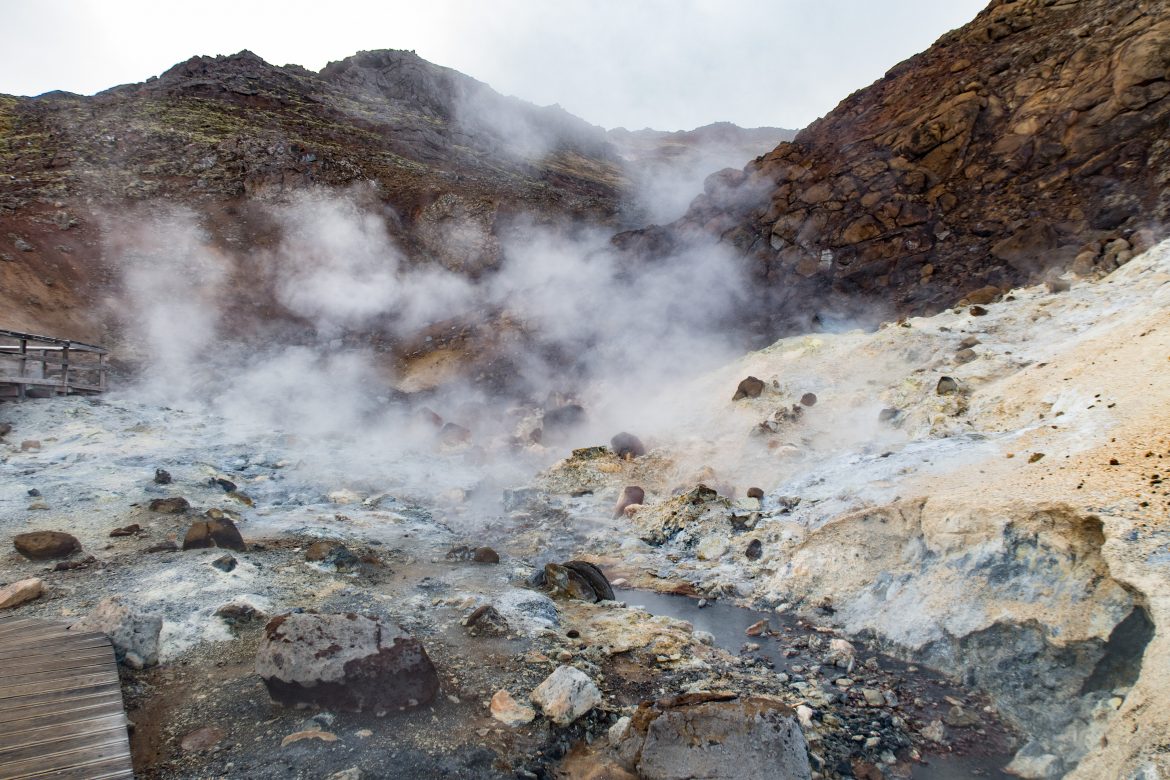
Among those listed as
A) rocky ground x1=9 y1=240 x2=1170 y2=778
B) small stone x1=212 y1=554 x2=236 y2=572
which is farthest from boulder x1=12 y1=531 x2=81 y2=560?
small stone x1=212 y1=554 x2=236 y2=572

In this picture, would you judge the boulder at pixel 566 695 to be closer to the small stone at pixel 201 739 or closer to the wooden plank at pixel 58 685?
the small stone at pixel 201 739

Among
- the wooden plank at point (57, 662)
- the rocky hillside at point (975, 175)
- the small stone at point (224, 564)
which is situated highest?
the rocky hillside at point (975, 175)

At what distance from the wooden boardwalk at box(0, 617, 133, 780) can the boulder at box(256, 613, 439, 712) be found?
663mm

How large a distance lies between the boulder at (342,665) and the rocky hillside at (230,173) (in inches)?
517

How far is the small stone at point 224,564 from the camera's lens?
184 inches

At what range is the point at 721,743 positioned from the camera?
2744mm

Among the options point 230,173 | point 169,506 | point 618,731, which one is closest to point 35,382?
point 169,506

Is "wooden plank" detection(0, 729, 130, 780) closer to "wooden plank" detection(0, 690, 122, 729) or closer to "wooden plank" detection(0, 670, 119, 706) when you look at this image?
"wooden plank" detection(0, 690, 122, 729)

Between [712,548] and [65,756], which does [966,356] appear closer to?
[712,548]

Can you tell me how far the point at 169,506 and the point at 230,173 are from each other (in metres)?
15.6

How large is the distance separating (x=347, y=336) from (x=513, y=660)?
41.7 ft

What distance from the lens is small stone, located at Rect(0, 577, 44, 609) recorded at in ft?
12.7

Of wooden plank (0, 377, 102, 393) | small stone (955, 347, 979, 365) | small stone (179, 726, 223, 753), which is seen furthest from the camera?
wooden plank (0, 377, 102, 393)

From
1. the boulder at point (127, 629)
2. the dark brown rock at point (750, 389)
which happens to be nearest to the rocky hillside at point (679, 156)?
the dark brown rock at point (750, 389)
